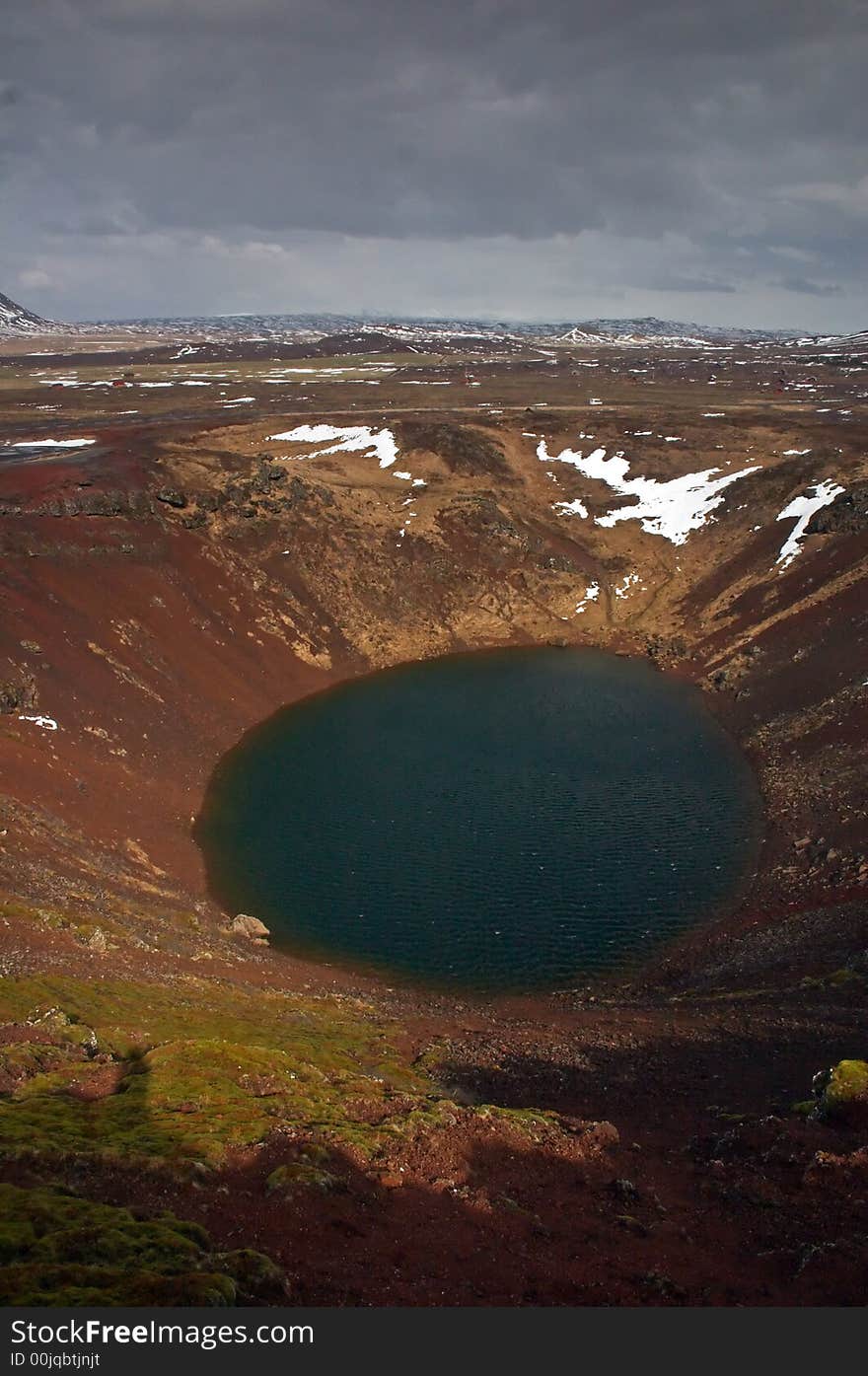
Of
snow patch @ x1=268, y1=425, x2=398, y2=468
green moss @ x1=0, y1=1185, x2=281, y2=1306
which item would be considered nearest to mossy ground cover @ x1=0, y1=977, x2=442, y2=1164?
green moss @ x1=0, y1=1185, x2=281, y2=1306

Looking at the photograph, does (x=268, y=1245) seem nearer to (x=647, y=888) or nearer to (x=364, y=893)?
(x=364, y=893)

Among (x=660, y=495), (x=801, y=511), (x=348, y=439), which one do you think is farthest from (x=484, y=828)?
(x=348, y=439)

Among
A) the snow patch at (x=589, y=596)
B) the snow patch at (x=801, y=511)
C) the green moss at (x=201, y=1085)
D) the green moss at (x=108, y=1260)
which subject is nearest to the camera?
the green moss at (x=108, y=1260)

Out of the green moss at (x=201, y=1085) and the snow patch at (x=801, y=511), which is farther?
the snow patch at (x=801, y=511)

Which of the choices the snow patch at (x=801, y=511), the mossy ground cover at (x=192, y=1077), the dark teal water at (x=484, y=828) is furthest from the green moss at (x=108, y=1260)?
the snow patch at (x=801, y=511)

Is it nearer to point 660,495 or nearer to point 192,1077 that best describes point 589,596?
point 660,495

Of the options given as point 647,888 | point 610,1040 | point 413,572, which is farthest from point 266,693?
point 610,1040

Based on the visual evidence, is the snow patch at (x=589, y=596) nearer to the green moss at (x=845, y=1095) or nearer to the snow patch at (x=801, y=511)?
the snow patch at (x=801, y=511)
